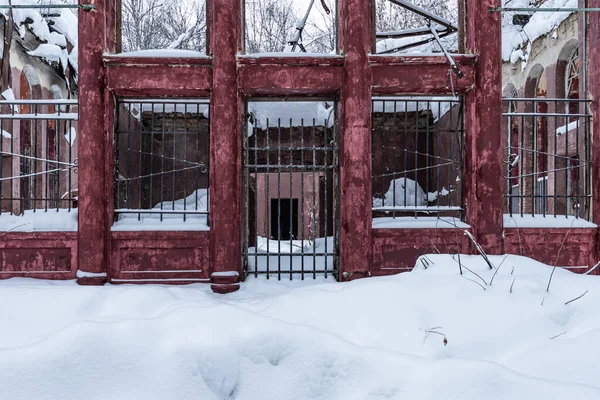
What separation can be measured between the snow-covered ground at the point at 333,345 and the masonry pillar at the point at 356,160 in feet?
6.71

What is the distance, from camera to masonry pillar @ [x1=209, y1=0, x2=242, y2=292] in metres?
6.23

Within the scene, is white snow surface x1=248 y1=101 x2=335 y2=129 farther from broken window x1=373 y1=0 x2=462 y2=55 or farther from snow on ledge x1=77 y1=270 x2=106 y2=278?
snow on ledge x1=77 y1=270 x2=106 y2=278

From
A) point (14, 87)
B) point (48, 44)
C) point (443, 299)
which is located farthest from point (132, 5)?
point (443, 299)

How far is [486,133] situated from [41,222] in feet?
22.2

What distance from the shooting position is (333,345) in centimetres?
295

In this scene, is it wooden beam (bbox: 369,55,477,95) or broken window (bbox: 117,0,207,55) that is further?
broken window (bbox: 117,0,207,55)

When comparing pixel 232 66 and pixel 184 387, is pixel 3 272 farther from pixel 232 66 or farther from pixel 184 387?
pixel 184 387

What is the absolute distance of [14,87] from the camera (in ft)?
45.0

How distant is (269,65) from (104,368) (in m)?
4.85

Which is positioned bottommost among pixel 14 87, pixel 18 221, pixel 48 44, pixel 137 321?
pixel 137 321

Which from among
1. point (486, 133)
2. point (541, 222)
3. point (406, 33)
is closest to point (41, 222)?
point (486, 133)

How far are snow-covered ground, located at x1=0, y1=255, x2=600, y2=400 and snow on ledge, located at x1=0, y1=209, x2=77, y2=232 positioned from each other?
7.56ft

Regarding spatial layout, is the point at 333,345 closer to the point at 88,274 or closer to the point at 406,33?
the point at 88,274

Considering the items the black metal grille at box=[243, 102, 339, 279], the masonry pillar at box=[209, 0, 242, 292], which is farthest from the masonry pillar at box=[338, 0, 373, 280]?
the masonry pillar at box=[209, 0, 242, 292]
